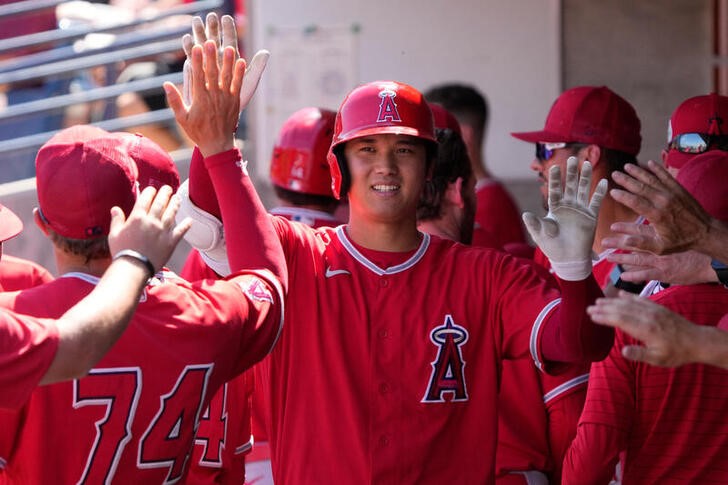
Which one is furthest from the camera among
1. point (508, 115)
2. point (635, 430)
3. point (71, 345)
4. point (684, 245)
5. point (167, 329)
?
point (508, 115)

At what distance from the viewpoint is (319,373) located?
3115 mm

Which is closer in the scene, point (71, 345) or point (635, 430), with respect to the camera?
point (71, 345)

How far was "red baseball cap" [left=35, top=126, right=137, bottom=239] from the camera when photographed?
2.59m

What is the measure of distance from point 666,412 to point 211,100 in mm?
1598

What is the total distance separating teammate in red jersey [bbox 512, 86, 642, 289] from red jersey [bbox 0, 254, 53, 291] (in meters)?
1.85

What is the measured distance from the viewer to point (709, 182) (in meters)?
3.30

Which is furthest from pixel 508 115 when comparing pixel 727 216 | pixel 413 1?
pixel 727 216

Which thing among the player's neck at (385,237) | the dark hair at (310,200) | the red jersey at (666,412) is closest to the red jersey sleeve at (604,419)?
the red jersey at (666,412)

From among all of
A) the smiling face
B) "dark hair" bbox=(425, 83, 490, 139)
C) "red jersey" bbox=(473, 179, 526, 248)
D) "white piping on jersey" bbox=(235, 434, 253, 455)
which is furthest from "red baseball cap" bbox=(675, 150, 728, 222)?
"dark hair" bbox=(425, 83, 490, 139)

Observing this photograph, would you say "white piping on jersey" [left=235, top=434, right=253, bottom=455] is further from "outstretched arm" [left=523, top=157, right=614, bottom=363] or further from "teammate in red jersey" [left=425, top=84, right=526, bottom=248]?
"teammate in red jersey" [left=425, top=84, right=526, bottom=248]

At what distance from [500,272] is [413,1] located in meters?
4.22

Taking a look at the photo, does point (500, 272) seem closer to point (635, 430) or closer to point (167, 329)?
point (635, 430)

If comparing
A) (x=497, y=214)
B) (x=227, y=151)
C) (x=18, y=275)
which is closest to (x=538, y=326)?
(x=227, y=151)

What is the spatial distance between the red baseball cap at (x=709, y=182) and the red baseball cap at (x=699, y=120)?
957 mm
